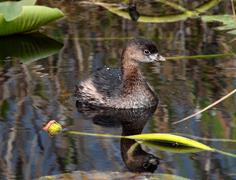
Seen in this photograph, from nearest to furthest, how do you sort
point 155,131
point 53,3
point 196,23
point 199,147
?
point 199,147
point 155,131
point 196,23
point 53,3

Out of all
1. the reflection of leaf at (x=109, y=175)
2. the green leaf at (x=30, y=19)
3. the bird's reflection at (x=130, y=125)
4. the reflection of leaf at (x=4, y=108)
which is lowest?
the bird's reflection at (x=130, y=125)

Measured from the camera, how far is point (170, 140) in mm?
5570

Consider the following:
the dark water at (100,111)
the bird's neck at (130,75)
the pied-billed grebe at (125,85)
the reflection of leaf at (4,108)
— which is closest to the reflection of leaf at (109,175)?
the dark water at (100,111)

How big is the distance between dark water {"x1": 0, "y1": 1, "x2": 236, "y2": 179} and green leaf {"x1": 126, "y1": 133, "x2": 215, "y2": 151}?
0.07 m

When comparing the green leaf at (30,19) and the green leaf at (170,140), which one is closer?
the green leaf at (170,140)

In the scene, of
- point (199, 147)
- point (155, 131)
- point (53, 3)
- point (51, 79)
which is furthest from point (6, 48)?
point (199, 147)

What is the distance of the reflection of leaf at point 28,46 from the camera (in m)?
8.07

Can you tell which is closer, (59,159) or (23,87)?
(59,159)

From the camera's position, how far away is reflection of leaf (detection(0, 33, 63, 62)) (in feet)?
26.5

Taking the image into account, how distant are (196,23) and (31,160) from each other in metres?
4.16

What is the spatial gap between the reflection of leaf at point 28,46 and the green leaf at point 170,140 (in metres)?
2.44

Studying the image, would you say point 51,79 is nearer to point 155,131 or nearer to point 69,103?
point 69,103

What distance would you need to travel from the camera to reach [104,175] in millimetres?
5027

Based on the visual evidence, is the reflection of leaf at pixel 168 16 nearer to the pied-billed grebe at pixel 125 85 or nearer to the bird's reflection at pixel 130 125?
the pied-billed grebe at pixel 125 85
